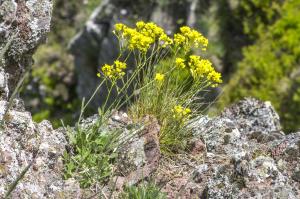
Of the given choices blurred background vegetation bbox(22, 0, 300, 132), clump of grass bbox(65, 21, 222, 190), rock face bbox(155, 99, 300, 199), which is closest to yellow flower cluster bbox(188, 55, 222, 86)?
clump of grass bbox(65, 21, 222, 190)

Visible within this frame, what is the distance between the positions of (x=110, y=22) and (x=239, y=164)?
10.4 m

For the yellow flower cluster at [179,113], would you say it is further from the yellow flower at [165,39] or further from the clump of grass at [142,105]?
the yellow flower at [165,39]

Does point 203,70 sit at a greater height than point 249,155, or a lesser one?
greater

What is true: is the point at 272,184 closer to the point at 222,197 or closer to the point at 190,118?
the point at 222,197

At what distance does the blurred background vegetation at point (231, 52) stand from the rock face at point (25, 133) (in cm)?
786

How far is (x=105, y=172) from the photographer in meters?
4.46

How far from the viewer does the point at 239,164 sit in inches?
177

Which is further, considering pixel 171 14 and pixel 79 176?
pixel 171 14

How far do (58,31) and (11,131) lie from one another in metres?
13.3

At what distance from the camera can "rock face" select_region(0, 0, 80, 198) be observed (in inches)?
159

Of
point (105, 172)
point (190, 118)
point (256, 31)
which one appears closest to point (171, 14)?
point (256, 31)

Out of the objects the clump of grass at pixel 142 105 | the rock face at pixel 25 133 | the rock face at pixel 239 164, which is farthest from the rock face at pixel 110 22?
the rock face at pixel 25 133

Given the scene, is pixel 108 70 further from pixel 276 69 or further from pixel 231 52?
pixel 231 52

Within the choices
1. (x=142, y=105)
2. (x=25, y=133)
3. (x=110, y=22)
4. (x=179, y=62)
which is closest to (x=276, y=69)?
(x=110, y=22)
